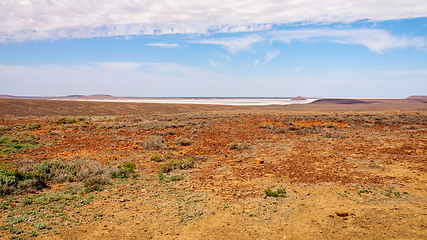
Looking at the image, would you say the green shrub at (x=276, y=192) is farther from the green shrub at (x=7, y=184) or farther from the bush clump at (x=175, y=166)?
the green shrub at (x=7, y=184)

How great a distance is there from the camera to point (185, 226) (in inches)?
238

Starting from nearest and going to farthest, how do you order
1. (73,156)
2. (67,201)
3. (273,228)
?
(273,228) → (67,201) → (73,156)

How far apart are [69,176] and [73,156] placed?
4.70 metres

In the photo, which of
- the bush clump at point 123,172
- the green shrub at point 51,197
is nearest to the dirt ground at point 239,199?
the green shrub at point 51,197

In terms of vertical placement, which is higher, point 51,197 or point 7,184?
point 7,184

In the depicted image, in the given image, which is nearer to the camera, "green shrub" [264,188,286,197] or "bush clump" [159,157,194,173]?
"green shrub" [264,188,286,197]

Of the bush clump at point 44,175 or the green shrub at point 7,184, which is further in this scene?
the bush clump at point 44,175

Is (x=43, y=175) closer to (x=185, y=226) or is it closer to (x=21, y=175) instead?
(x=21, y=175)

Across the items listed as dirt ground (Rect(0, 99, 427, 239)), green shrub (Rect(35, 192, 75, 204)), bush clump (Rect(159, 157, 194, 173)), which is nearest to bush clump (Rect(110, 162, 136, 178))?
dirt ground (Rect(0, 99, 427, 239))

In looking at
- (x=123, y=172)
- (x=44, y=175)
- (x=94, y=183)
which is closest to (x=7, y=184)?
(x=44, y=175)

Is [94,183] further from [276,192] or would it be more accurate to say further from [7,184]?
[276,192]

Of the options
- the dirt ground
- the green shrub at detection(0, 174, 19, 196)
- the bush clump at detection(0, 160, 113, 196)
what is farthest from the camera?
the bush clump at detection(0, 160, 113, 196)

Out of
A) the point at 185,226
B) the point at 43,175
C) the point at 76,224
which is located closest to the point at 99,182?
the point at 43,175

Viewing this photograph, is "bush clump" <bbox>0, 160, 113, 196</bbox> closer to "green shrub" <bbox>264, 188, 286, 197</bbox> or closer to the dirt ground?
the dirt ground
